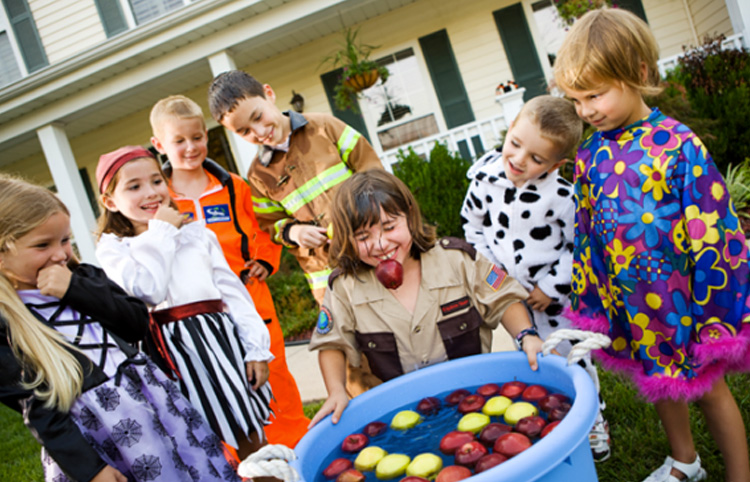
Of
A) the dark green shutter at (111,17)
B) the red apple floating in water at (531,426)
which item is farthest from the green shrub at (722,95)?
the dark green shutter at (111,17)

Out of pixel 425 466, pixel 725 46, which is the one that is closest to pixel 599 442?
pixel 425 466

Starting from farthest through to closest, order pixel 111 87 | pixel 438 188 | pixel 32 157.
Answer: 1. pixel 32 157
2. pixel 111 87
3. pixel 438 188

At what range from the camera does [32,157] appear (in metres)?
11.7

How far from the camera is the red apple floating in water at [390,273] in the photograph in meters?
1.77

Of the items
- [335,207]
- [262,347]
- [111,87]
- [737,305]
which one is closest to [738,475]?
[737,305]

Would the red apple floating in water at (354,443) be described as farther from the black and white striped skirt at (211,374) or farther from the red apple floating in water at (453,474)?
the black and white striped skirt at (211,374)

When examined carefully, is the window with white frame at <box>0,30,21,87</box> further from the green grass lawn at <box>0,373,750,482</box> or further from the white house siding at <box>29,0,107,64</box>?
the green grass lawn at <box>0,373,750,482</box>

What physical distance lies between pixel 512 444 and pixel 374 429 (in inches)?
19.9

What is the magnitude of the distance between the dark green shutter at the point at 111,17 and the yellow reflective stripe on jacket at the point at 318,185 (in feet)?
27.7

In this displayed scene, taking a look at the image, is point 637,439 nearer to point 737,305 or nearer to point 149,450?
point 737,305

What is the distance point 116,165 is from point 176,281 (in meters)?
0.52

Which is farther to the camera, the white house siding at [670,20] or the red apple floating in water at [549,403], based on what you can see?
the white house siding at [670,20]

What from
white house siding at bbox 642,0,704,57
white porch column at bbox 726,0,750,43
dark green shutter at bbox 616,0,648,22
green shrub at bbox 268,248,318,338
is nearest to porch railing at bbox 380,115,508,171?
green shrub at bbox 268,248,318,338

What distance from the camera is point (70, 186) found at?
8.70 meters
